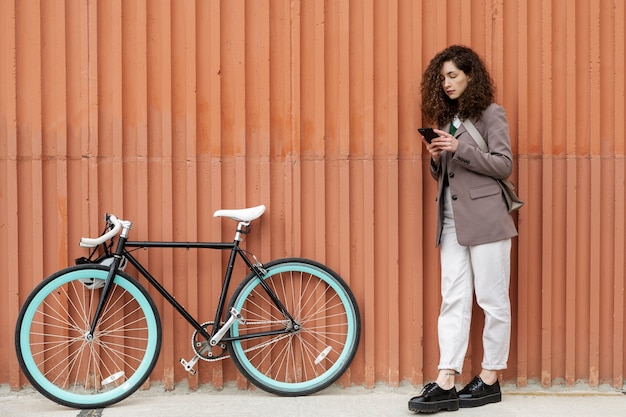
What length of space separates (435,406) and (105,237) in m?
2.34

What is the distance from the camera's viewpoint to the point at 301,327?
5242 mm

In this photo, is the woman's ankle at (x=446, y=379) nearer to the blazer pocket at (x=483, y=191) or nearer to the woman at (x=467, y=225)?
the woman at (x=467, y=225)

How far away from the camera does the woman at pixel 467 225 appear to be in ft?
16.0

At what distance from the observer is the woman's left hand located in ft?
15.6

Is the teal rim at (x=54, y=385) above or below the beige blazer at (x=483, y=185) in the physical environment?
below

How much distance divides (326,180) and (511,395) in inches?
76.3

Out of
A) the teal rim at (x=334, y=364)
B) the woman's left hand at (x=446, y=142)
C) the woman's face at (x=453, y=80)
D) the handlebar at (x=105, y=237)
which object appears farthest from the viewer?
the teal rim at (x=334, y=364)

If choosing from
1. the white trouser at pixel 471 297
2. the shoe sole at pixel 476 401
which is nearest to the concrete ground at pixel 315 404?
the shoe sole at pixel 476 401

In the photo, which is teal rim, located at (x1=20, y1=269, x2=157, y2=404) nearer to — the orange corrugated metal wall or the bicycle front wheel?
the orange corrugated metal wall

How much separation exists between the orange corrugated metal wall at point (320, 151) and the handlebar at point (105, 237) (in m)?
0.26

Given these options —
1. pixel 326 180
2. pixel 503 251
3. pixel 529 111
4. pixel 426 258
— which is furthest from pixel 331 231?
pixel 529 111

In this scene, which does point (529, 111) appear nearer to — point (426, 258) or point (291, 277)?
point (426, 258)

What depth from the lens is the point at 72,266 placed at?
4934 millimetres

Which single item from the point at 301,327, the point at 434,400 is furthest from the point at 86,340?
the point at 434,400
